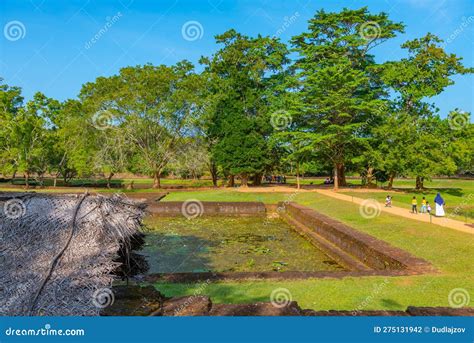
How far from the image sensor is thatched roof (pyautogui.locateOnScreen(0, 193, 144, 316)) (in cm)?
364

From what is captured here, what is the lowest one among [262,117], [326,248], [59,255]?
[326,248]

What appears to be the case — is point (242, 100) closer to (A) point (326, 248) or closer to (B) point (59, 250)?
(A) point (326, 248)

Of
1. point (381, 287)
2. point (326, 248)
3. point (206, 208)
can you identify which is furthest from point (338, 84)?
point (381, 287)

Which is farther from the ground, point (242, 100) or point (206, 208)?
point (242, 100)

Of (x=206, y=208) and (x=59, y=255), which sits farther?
(x=206, y=208)

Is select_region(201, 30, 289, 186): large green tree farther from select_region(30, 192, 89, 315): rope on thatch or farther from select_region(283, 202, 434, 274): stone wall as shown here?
select_region(30, 192, 89, 315): rope on thatch

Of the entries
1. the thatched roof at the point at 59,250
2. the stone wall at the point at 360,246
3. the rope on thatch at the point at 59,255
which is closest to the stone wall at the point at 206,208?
the stone wall at the point at 360,246

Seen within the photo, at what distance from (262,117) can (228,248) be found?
23.3m

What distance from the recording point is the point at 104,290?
391 cm

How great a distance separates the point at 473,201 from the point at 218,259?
19.6 meters

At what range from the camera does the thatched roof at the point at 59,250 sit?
3641mm

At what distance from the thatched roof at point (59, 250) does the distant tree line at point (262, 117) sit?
83.4 ft

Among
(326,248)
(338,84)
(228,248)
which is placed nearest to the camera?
(326,248)

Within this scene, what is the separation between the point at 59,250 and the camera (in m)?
4.07
